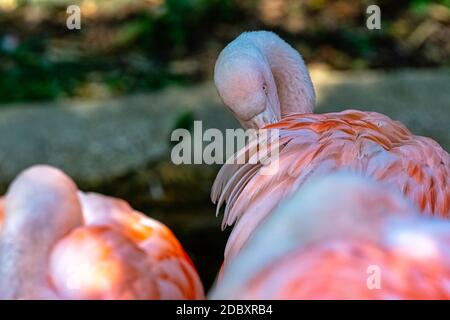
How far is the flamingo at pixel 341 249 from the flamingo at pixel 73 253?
158cm

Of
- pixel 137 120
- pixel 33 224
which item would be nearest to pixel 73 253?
pixel 33 224

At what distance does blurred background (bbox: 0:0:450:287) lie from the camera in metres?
4.36

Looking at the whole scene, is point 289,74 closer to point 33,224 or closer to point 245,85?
point 245,85

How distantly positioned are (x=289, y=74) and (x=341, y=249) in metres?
1.72

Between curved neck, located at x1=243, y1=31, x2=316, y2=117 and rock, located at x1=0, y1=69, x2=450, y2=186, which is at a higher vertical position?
curved neck, located at x1=243, y1=31, x2=316, y2=117

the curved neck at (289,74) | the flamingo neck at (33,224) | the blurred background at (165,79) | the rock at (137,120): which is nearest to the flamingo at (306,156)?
the curved neck at (289,74)

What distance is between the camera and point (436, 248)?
1.32 m

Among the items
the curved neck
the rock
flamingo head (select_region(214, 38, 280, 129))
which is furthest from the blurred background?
flamingo head (select_region(214, 38, 280, 129))

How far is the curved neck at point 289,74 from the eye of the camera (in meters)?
2.95

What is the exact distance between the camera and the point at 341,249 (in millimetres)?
1295

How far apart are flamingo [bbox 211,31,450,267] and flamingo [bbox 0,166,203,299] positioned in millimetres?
592

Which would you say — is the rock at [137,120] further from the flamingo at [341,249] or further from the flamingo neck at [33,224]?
the flamingo at [341,249]

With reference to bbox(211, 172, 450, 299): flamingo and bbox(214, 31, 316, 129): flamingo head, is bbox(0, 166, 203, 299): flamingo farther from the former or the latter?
bbox(211, 172, 450, 299): flamingo
